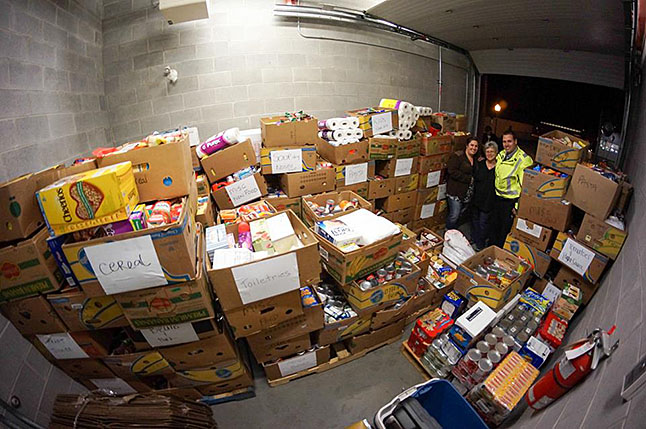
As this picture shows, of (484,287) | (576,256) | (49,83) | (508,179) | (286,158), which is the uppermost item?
(49,83)

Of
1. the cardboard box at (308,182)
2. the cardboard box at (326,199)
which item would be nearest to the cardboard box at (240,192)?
the cardboard box at (308,182)

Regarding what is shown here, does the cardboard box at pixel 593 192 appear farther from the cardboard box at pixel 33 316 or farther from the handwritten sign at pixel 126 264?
the cardboard box at pixel 33 316

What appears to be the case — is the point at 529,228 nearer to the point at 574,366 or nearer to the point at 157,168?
the point at 574,366

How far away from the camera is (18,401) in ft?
5.24

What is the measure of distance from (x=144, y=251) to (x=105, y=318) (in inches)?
27.8

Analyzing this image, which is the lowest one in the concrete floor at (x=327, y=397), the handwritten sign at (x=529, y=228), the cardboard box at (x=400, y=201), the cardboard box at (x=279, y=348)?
the concrete floor at (x=327, y=397)

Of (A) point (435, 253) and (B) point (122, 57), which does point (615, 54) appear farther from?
(B) point (122, 57)

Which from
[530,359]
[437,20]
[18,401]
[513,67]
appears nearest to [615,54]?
[513,67]

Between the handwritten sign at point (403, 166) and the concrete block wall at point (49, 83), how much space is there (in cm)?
348

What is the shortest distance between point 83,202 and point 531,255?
3718 mm

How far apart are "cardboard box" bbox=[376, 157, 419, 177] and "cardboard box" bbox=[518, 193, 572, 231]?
1343mm

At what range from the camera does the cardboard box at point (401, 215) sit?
13.3ft

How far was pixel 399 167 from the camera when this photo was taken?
12.4 feet

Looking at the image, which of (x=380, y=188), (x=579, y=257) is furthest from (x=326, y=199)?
(x=579, y=257)
